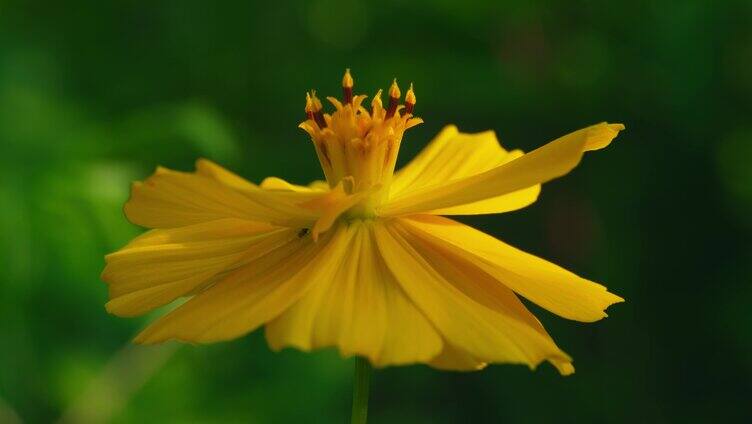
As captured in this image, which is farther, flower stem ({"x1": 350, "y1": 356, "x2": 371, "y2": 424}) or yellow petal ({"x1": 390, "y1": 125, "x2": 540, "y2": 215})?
yellow petal ({"x1": 390, "y1": 125, "x2": 540, "y2": 215})

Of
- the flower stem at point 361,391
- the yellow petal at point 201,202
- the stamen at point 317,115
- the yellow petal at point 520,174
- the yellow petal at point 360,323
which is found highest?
the stamen at point 317,115

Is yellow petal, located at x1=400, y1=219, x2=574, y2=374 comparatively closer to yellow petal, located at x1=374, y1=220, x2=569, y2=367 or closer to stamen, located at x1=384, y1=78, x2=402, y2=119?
yellow petal, located at x1=374, y1=220, x2=569, y2=367

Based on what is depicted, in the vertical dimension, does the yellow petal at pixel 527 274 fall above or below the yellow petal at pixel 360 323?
above

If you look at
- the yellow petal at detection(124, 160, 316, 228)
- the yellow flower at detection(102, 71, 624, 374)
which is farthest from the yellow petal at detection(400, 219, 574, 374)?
the yellow petal at detection(124, 160, 316, 228)

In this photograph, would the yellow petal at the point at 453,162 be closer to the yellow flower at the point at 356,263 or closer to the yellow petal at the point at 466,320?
the yellow flower at the point at 356,263

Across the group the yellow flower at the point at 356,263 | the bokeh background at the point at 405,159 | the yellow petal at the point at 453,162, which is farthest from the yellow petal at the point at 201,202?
the bokeh background at the point at 405,159

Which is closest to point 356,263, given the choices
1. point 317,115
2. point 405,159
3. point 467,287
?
point 467,287

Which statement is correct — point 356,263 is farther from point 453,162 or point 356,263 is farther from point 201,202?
point 453,162
